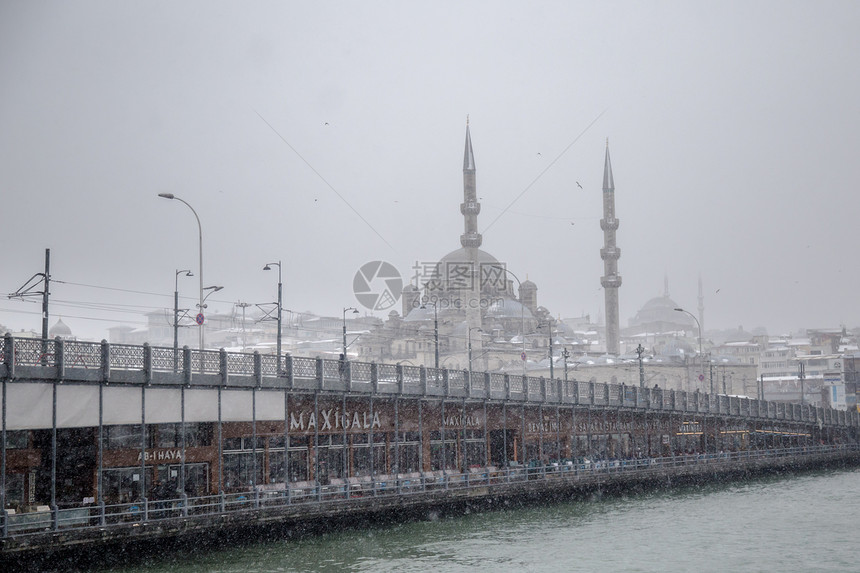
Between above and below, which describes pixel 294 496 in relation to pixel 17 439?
below

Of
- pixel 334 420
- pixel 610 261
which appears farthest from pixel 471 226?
pixel 334 420

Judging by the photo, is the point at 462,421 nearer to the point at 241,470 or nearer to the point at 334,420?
the point at 334,420

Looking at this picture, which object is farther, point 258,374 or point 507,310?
point 507,310

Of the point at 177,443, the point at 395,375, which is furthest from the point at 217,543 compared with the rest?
the point at 395,375

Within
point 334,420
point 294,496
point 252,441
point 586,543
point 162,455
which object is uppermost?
point 334,420

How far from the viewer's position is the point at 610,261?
137875mm

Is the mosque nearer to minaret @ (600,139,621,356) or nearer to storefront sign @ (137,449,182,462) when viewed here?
minaret @ (600,139,621,356)

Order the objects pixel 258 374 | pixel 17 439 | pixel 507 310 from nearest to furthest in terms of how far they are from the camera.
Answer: pixel 17 439, pixel 258 374, pixel 507 310

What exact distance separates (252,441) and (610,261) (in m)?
110

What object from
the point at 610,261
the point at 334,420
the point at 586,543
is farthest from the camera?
the point at 610,261

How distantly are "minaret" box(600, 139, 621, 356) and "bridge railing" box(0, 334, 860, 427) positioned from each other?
81.9 meters

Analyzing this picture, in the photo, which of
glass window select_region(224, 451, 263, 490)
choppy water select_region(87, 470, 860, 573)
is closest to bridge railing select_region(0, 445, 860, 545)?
glass window select_region(224, 451, 263, 490)

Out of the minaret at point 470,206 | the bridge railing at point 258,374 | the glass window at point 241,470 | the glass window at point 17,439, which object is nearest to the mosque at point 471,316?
the minaret at point 470,206

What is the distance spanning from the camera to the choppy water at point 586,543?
2805 cm
